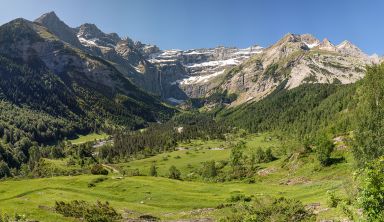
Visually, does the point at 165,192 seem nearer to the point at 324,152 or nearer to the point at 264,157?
the point at 324,152

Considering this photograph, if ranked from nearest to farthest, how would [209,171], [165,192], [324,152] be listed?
[165,192] < [324,152] < [209,171]

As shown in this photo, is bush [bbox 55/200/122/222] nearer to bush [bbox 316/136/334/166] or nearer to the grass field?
the grass field

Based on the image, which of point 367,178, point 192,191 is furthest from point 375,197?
point 192,191

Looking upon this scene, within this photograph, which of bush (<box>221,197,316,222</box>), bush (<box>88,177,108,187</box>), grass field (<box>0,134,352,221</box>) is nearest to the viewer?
bush (<box>221,197,316,222</box>)

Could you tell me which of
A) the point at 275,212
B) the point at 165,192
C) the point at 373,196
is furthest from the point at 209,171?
the point at 373,196

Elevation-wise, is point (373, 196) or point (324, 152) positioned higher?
point (373, 196)

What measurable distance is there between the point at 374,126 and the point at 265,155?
270 feet

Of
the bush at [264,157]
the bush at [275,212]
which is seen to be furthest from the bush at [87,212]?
the bush at [264,157]

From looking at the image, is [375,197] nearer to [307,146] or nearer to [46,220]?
[46,220]

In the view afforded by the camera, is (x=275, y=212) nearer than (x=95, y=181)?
Yes

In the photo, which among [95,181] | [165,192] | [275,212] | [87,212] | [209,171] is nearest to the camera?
[275,212]

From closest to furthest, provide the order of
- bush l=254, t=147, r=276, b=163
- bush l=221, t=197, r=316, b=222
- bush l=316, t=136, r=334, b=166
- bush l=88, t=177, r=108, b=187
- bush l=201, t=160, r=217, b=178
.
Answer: bush l=221, t=197, r=316, b=222 < bush l=88, t=177, r=108, b=187 < bush l=316, t=136, r=334, b=166 < bush l=201, t=160, r=217, b=178 < bush l=254, t=147, r=276, b=163

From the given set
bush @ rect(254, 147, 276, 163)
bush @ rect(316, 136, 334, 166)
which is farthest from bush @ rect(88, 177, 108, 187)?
bush @ rect(254, 147, 276, 163)

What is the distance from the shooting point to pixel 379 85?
178 meters
